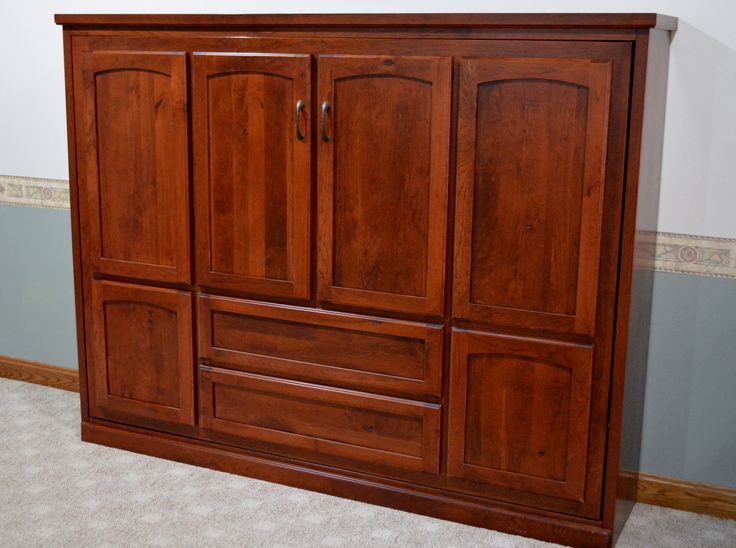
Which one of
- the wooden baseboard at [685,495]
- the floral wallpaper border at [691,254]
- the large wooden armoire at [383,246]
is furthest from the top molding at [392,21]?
the wooden baseboard at [685,495]

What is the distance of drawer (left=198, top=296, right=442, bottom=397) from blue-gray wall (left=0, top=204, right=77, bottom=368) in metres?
1.01

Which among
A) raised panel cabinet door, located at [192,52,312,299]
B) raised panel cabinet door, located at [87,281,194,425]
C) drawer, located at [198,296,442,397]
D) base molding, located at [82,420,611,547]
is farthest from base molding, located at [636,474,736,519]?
raised panel cabinet door, located at [87,281,194,425]

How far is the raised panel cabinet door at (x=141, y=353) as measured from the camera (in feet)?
9.64

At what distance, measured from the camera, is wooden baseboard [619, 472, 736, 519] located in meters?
2.74

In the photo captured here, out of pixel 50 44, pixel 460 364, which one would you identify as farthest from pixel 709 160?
pixel 50 44

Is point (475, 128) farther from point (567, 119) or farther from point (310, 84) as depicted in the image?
point (310, 84)

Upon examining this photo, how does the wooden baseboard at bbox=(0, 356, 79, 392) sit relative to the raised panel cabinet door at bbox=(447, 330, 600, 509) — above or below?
below

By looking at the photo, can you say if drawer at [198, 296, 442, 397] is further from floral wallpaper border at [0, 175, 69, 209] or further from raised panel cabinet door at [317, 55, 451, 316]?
floral wallpaper border at [0, 175, 69, 209]

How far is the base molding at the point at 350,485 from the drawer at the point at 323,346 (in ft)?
0.95

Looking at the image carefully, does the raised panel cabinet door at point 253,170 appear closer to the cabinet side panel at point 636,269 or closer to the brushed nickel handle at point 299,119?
the brushed nickel handle at point 299,119

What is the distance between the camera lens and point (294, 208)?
2668mm

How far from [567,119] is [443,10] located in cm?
74

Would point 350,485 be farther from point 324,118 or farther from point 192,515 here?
point 324,118

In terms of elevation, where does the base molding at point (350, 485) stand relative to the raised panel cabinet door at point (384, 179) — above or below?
below
